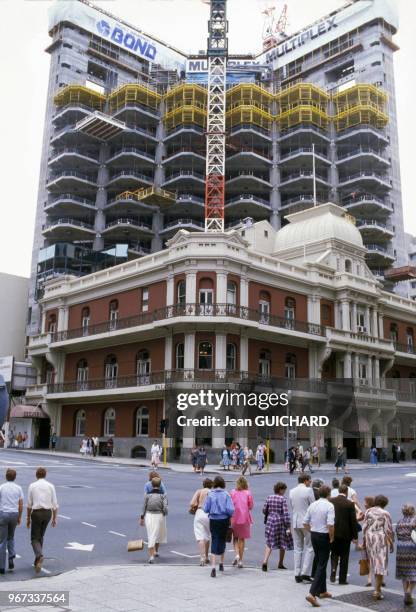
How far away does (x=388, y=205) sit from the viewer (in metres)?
84.4

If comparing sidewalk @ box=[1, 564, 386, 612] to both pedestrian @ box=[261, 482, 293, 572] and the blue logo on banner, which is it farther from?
the blue logo on banner

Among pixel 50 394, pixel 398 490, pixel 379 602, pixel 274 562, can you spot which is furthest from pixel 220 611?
pixel 50 394

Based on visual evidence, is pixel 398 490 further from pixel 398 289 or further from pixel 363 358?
pixel 398 289

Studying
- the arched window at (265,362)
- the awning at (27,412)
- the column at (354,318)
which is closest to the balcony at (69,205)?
the awning at (27,412)

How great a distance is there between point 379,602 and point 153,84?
95991mm

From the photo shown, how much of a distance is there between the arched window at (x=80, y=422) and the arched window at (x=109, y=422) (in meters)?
3.03

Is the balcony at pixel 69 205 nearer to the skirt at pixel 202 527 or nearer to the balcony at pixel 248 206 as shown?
the balcony at pixel 248 206

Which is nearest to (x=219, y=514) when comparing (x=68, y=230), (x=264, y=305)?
(x=264, y=305)

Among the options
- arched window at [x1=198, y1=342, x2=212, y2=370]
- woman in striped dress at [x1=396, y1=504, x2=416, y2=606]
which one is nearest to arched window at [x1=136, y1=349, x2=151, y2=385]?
arched window at [x1=198, y1=342, x2=212, y2=370]

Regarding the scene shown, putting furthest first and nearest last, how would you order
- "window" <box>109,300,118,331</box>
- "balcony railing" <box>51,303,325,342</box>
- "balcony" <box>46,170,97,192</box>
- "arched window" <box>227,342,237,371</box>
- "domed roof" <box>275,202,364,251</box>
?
"balcony" <box>46,170,97,192</box>
"domed roof" <box>275,202,364,251</box>
"window" <box>109,300,118,331</box>
"arched window" <box>227,342,237,371</box>
"balcony railing" <box>51,303,325,342</box>

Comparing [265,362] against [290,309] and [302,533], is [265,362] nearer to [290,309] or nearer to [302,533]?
[290,309]

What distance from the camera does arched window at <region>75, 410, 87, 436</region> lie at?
159 feet

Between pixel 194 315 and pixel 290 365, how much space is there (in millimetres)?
9944

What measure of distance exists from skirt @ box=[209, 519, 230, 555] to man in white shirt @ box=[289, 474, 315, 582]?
1.14m
